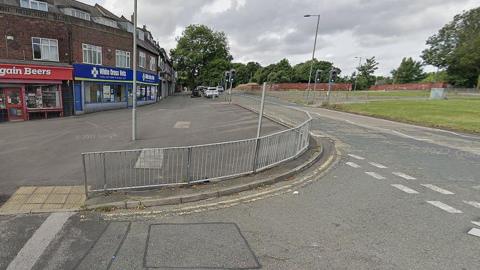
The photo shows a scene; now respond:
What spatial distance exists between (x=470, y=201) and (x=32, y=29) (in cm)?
2376

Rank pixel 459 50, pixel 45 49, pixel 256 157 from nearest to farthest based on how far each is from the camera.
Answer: pixel 256 157 → pixel 45 49 → pixel 459 50

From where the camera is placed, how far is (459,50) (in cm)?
6469

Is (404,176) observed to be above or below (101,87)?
below

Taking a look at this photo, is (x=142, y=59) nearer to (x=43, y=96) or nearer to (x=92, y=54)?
(x=92, y=54)

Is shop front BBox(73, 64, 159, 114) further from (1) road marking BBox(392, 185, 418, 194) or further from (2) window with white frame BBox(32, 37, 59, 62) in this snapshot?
(1) road marking BBox(392, 185, 418, 194)

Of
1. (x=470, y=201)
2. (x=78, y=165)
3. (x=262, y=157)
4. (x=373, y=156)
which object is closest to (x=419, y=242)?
(x=470, y=201)

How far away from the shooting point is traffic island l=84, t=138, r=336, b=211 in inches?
193

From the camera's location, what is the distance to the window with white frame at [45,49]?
18.5 meters

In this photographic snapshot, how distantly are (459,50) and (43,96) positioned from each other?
81.2 meters

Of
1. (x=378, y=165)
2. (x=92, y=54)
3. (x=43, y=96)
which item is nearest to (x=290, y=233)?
(x=378, y=165)

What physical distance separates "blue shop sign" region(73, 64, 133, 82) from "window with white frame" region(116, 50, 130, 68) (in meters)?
0.59

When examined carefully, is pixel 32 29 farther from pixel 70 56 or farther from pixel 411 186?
pixel 411 186

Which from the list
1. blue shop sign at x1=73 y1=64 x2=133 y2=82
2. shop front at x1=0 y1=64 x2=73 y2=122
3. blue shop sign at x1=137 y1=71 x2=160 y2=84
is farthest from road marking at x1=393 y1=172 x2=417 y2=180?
blue shop sign at x1=137 y1=71 x2=160 y2=84

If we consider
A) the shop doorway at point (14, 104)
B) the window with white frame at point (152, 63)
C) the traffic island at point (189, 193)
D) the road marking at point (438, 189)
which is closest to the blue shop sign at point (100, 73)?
the shop doorway at point (14, 104)
